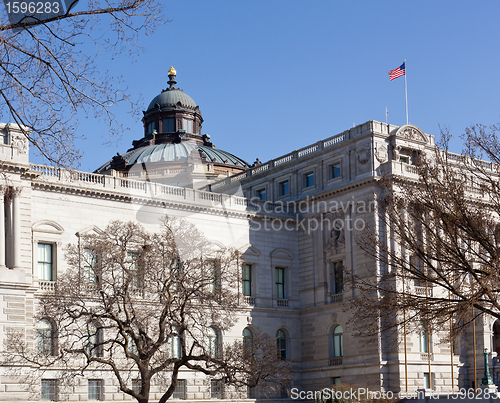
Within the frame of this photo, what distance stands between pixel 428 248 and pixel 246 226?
106 feet

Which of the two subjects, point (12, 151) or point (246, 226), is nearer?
point (12, 151)

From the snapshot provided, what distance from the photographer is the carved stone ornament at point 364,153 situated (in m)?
58.7

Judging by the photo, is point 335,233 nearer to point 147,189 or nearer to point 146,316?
point 147,189

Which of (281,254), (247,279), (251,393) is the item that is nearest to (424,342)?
(251,393)

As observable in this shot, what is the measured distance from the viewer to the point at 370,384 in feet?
182

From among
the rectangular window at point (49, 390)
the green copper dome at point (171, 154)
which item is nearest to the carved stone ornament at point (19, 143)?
the rectangular window at point (49, 390)

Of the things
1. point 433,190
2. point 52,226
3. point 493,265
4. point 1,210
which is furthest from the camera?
point 52,226

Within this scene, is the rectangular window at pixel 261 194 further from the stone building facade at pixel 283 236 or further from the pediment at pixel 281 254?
the pediment at pixel 281 254

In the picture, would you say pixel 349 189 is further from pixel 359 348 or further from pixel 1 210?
Answer: pixel 1 210

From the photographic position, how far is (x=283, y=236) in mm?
64625

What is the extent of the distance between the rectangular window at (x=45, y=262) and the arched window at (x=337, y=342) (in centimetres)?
2193

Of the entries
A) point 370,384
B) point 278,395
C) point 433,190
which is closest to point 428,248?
point 433,190

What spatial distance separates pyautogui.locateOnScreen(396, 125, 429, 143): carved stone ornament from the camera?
60.2 m

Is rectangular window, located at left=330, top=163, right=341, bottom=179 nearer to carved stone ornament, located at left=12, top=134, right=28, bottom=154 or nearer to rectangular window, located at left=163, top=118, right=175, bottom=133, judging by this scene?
carved stone ornament, located at left=12, top=134, right=28, bottom=154
